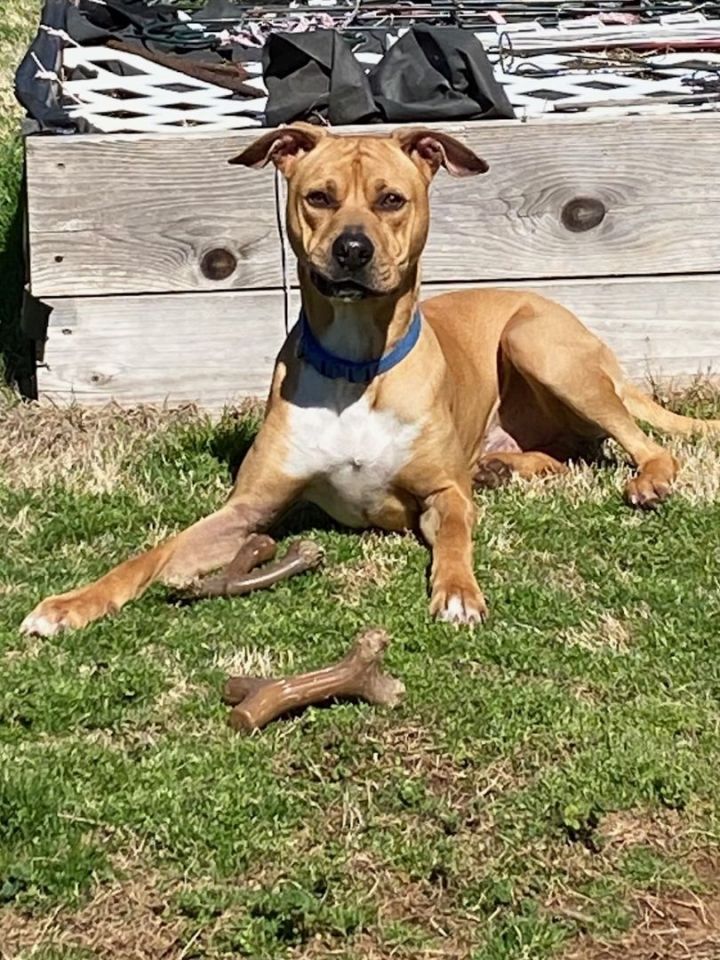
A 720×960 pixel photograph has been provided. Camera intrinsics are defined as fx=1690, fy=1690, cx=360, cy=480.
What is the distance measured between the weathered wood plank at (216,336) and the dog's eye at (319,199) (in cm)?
137

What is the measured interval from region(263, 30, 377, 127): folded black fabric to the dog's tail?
1.47 metres

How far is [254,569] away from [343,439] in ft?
1.72

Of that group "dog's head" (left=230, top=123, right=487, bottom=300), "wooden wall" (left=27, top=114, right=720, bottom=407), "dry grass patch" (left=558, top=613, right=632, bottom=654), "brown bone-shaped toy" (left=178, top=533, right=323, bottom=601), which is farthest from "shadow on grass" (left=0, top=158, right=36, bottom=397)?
"dry grass patch" (left=558, top=613, right=632, bottom=654)

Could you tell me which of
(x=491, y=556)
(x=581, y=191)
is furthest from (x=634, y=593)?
(x=581, y=191)

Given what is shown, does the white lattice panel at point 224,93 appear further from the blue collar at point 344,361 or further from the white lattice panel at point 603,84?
the blue collar at point 344,361

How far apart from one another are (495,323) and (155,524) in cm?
152

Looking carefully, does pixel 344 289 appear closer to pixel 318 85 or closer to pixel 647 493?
pixel 647 493

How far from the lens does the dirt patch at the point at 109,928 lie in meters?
3.18

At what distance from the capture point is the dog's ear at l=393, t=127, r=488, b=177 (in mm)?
5254

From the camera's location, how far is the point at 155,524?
216 inches

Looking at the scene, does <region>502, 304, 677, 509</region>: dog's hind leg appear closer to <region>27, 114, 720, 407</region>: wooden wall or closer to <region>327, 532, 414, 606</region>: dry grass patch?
<region>27, 114, 720, 407</region>: wooden wall

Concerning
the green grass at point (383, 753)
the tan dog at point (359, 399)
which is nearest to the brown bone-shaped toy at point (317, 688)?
the green grass at point (383, 753)

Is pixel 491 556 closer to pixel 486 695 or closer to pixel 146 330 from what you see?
pixel 486 695

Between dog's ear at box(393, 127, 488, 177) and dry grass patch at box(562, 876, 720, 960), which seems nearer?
dry grass patch at box(562, 876, 720, 960)
